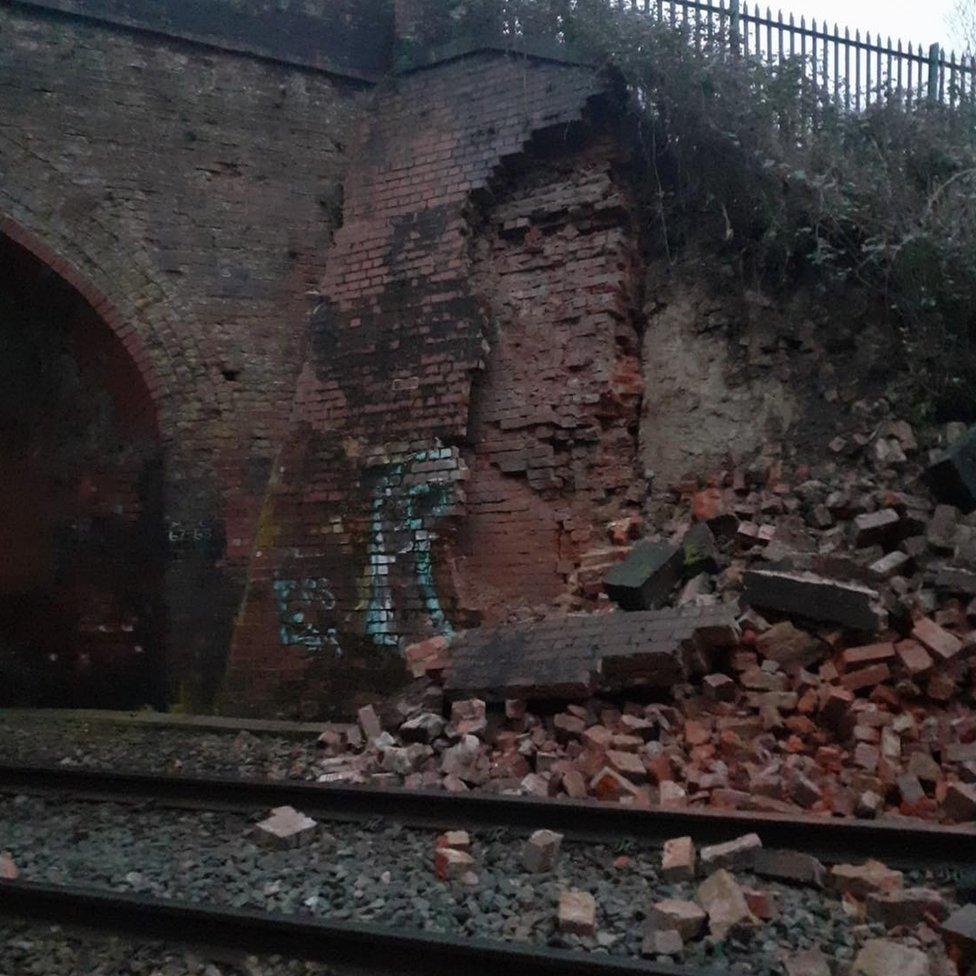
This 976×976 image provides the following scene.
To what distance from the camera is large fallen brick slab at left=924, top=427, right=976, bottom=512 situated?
6.02 m

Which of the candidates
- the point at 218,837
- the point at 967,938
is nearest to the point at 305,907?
the point at 218,837

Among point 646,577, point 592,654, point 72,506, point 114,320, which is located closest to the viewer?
point 592,654

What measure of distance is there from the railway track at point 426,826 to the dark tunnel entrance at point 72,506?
363 centimetres

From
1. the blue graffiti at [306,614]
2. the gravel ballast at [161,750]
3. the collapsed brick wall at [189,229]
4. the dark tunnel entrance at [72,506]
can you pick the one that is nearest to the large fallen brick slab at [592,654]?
the gravel ballast at [161,750]

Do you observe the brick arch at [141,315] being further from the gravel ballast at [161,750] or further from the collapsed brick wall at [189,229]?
the gravel ballast at [161,750]

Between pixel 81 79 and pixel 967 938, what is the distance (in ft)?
28.7

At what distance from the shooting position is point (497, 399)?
7.88m

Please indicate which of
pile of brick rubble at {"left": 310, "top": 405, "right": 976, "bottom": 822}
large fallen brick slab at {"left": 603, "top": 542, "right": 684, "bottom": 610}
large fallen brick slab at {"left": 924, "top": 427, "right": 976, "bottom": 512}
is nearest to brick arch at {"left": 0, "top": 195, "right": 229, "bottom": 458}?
pile of brick rubble at {"left": 310, "top": 405, "right": 976, "bottom": 822}

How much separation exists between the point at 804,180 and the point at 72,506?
6.51 meters

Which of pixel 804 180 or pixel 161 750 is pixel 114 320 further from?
pixel 804 180

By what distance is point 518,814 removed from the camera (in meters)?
4.79

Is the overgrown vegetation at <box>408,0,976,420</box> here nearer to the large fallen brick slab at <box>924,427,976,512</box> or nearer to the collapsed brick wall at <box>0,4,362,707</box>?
the large fallen brick slab at <box>924,427,976,512</box>

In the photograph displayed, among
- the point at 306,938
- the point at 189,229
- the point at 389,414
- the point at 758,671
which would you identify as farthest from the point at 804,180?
the point at 306,938

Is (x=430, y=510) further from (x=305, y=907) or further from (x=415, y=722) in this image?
(x=305, y=907)
